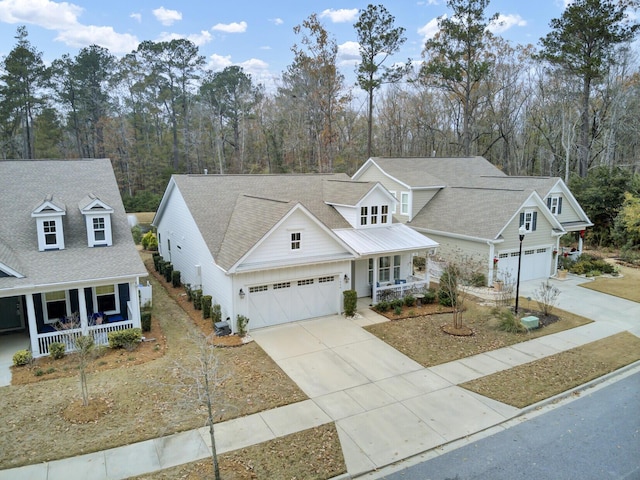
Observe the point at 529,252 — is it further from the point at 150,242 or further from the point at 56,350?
the point at 150,242

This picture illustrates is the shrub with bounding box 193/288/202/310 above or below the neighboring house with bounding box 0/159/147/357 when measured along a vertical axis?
below

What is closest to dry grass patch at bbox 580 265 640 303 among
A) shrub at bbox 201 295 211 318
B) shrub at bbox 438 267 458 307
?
shrub at bbox 438 267 458 307

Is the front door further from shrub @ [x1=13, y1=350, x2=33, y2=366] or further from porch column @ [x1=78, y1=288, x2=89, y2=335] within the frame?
porch column @ [x1=78, y1=288, x2=89, y2=335]

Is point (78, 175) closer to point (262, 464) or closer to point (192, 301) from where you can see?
point (192, 301)

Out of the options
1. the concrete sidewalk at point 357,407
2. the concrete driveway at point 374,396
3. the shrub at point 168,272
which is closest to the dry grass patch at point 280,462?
the concrete sidewalk at point 357,407

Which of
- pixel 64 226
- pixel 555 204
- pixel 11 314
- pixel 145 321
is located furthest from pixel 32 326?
pixel 555 204

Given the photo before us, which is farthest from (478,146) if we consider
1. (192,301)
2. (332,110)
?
(192,301)
